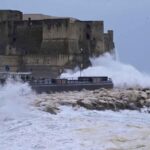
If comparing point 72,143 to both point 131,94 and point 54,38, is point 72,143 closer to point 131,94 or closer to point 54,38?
point 131,94

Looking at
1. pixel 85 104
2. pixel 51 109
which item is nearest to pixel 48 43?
pixel 85 104

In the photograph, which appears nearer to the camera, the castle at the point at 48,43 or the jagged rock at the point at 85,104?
the jagged rock at the point at 85,104

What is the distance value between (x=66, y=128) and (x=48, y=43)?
3287 centimetres

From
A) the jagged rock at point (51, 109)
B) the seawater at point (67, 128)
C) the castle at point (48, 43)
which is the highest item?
the castle at point (48, 43)

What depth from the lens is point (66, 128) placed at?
17.4 metres

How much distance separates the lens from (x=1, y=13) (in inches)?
2122

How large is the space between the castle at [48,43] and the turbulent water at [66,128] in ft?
74.6

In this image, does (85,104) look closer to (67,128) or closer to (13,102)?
(13,102)

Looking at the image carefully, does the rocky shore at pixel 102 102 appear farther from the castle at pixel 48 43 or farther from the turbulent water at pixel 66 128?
the castle at pixel 48 43

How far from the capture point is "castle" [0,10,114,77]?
4722 cm

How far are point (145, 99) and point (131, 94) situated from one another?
2.29 ft

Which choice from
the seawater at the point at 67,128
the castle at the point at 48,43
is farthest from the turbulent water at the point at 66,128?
the castle at the point at 48,43

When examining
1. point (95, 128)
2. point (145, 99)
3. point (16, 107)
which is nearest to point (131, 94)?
point (145, 99)

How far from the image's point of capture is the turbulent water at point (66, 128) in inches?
582
